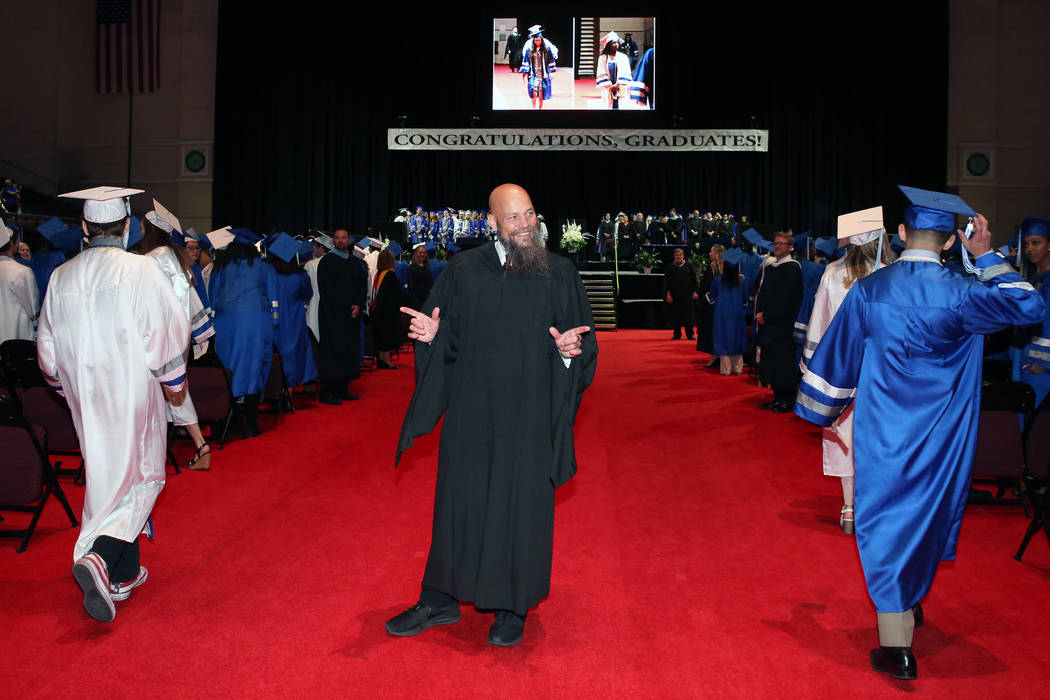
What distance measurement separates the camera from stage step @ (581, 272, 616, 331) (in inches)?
781

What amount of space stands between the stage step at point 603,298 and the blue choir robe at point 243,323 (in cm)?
1283

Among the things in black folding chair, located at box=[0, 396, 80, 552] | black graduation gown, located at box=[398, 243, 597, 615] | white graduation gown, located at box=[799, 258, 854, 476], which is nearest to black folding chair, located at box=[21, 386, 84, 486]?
black folding chair, located at box=[0, 396, 80, 552]

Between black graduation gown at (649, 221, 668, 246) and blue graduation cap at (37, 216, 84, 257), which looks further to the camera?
black graduation gown at (649, 221, 668, 246)

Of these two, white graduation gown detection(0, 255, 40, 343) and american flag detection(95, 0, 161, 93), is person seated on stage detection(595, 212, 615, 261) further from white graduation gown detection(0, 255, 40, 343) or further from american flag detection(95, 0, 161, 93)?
white graduation gown detection(0, 255, 40, 343)

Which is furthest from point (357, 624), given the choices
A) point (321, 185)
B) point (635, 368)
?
point (321, 185)

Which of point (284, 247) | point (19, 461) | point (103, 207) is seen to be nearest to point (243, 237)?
point (284, 247)

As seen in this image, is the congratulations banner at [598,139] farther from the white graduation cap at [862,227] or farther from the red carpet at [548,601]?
the white graduation cap at [862,227]

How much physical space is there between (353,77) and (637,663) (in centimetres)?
2177

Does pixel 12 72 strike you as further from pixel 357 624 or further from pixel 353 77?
pixel 357 624

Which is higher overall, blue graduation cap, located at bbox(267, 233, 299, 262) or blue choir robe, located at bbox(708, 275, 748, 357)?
blue graduation cap, located at bbox(267, 233, 299, 262)

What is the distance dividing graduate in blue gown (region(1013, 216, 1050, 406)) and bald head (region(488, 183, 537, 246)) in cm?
397

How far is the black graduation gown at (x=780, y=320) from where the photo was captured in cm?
862

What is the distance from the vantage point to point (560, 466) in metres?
3.27

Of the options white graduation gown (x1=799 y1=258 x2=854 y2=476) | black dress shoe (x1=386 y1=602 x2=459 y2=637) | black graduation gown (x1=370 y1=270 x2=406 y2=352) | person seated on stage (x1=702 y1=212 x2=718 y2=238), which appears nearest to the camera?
black dress shoe (x1=386 y1=602 x2=459 y2=637)
